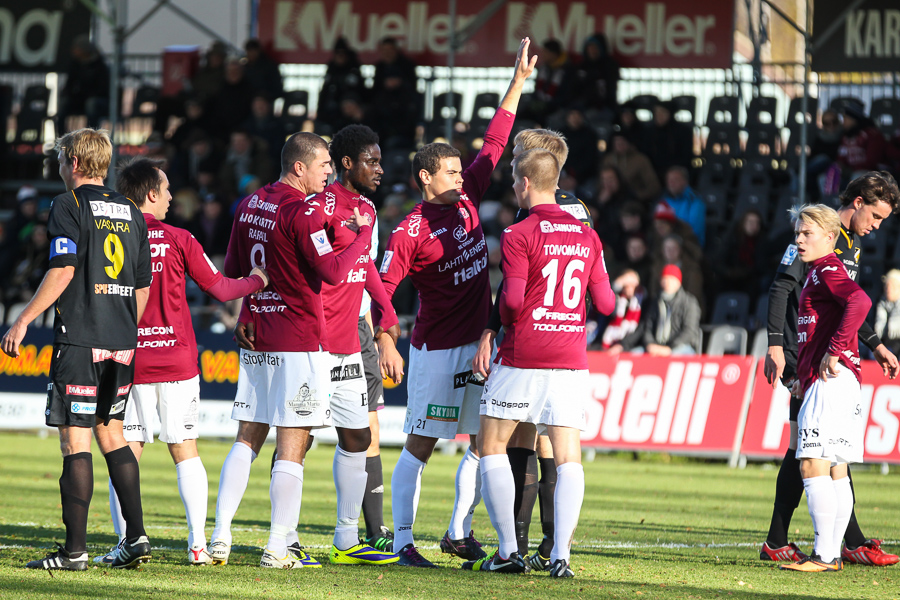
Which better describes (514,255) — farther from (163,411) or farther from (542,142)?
(163,411)

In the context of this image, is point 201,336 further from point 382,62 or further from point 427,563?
point 427,563

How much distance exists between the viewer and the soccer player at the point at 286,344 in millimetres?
6488

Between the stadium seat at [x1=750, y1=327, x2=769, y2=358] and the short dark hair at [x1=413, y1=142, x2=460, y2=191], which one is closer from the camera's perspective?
the short dark hair at [x1=413, y1=142, x2=460, y2=191]

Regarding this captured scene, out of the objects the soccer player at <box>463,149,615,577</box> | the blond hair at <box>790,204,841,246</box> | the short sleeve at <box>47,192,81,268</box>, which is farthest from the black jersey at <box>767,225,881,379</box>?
the short sleeve at <box>47,192,81,268</box>

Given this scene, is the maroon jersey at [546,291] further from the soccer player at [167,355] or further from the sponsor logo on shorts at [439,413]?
the soccer player at [167,355]

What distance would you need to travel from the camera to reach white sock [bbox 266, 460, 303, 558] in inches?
254

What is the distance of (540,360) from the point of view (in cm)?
636

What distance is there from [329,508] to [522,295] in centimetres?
432

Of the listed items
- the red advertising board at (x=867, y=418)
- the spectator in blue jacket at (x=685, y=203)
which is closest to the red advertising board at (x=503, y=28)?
the spectator in blue jacket at (x=685, y=203)

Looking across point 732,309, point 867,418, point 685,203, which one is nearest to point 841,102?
point 685,203

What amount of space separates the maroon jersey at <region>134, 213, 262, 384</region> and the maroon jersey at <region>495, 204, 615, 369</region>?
5.41 ft

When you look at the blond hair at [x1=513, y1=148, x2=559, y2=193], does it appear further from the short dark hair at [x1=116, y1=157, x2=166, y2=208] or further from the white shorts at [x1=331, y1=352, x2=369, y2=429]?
the short dark hair at [x1=116, y1=157, x2=166, y2=208]

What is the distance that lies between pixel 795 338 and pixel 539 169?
2.35 meters

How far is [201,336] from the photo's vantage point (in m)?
16.2
